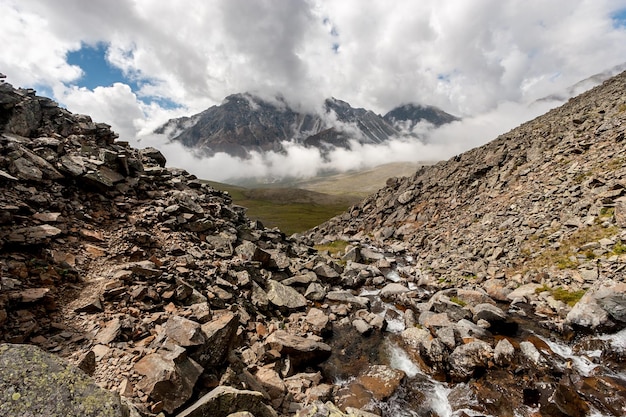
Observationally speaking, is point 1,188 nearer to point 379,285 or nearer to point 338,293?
point 338,293

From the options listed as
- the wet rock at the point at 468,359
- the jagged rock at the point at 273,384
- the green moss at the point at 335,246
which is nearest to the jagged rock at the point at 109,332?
the jagged rock at the point at 273,384

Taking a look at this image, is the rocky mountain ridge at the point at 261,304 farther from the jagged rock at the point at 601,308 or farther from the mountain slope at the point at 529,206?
the mountain slope at the point at 529,206

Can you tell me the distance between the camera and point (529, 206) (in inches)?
1479

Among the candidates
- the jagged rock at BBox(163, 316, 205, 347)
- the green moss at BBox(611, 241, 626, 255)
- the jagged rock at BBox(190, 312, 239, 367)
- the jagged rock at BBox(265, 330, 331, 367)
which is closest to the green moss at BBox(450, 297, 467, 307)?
the green moss at BBox(611, 241, 626, 255)

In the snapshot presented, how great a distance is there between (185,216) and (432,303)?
25746 millimetres

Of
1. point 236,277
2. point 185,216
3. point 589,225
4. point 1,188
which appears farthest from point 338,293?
point 1,188

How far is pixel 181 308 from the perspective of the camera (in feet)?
59.2

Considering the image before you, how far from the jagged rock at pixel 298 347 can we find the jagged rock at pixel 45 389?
469 inches

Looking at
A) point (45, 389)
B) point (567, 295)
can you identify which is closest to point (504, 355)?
point (567, 295)

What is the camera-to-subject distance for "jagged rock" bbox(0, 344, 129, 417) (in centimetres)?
652

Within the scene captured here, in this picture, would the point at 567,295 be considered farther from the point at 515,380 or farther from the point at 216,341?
the point at 216,341

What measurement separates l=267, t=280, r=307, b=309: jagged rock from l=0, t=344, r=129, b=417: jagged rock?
18169 millimetres

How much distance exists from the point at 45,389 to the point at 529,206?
46.6 metres

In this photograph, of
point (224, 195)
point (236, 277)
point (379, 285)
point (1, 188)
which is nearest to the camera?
point (1, 188)
